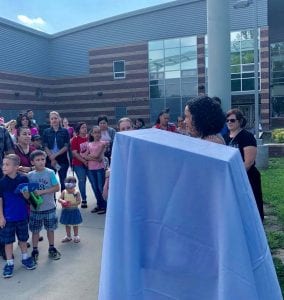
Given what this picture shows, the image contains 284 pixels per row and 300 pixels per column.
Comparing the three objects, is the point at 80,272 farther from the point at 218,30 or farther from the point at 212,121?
the point at 218,30

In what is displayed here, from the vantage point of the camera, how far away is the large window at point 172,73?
29.6 m

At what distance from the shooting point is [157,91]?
31.1 metres

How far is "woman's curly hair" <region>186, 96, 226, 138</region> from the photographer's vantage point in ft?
7.47

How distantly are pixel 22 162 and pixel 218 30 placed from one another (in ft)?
12.8

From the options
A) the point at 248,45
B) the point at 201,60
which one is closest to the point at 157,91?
the point at 201,60

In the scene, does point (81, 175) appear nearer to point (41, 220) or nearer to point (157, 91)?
point (41, 220)

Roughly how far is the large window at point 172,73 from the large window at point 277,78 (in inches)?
274

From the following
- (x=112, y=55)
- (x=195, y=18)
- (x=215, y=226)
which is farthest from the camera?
(x=112, y=55)

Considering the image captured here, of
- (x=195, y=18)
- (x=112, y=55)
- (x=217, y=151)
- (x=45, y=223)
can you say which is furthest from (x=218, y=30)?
(x=112, y=55)

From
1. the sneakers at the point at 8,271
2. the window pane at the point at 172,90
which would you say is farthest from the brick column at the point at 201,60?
the sneakers at the point at 8,271

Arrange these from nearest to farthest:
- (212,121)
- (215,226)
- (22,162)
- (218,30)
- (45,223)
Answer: (215,226)
(212,121)
(45,223)
(22,162)
(218,30)

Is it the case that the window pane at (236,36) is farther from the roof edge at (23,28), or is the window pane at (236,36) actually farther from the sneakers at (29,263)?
the sneakers at (29,263)

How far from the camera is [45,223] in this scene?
497cm

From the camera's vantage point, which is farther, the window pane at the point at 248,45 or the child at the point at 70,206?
the window pane at the point at 248,45
